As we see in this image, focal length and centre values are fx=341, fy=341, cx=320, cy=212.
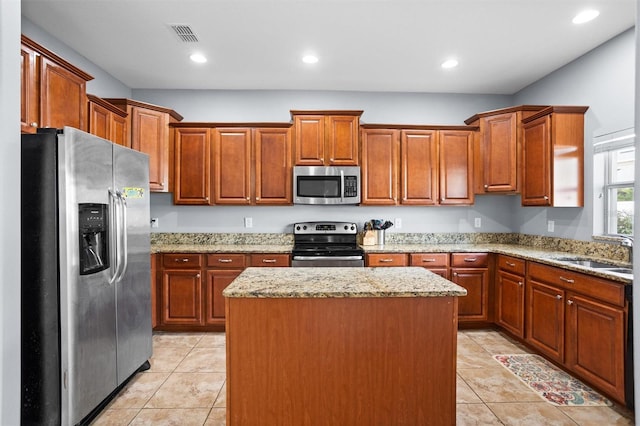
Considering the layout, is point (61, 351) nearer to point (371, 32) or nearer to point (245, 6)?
point (245, 6)

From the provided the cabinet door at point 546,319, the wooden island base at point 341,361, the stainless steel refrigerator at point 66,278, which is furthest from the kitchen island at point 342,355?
the cabinet door at point 546,319

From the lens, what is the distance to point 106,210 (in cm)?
232

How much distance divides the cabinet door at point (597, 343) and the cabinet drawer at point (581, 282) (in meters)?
0.06

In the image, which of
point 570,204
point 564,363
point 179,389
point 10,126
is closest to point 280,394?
point 179,389

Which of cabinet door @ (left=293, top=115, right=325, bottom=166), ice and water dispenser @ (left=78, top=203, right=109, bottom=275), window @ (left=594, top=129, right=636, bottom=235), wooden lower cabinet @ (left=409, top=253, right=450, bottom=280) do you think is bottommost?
wooden lower cabinet @ (left=409, top=253, right=450, bottom=280)

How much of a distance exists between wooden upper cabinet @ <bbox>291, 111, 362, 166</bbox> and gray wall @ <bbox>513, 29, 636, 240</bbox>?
84.0 inches

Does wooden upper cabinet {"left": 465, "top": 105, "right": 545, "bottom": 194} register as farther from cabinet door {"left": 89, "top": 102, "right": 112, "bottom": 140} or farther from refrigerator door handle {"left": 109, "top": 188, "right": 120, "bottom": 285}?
cabinet door {"left": 89, "top": 102, "right": 112, "bottom": 140}

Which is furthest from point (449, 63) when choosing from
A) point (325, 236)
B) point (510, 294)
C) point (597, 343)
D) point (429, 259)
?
point (597, 343)

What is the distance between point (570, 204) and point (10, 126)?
4151 millimetres

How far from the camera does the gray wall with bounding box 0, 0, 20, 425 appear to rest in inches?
49.1

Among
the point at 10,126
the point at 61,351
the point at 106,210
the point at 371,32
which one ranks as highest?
the point at 371,32

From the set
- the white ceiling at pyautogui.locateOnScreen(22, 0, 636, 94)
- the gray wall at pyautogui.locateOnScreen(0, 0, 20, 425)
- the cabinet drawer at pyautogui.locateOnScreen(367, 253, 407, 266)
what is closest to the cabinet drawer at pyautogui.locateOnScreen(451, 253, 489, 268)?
the cabinet drawer at pyautogui.locateOnScreen(367, 253, 407, 266)

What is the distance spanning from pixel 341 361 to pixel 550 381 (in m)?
2.03

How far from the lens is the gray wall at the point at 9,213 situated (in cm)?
125
